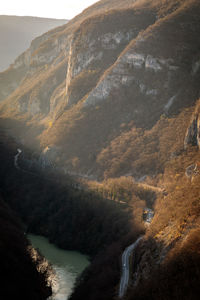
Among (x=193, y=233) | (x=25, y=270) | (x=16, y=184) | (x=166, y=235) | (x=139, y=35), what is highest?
(x=139, y=35)

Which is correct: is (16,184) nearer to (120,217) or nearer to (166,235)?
(120,217)

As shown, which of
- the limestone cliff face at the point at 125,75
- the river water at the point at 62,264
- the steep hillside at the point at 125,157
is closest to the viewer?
the steep hillside at the point at 125,157

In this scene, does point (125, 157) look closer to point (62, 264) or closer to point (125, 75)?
point (125, 75)

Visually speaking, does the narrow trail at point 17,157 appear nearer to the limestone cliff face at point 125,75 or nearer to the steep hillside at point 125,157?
the steep hillside at point 125,157

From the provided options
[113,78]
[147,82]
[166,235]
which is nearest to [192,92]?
[147,82]

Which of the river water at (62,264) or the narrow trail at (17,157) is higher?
the river water at (62,264)

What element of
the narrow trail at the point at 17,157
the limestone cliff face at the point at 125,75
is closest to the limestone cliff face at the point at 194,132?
the limestone cliff face at the point at 125,75
